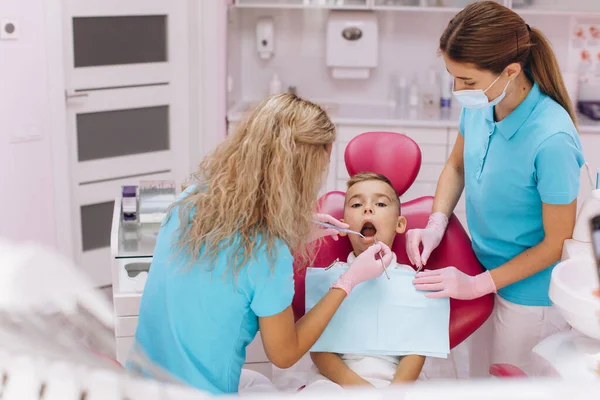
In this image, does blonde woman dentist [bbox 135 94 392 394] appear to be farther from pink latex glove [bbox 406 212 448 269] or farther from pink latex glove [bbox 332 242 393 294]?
pink latex glove [bbox 406 212 448 269]

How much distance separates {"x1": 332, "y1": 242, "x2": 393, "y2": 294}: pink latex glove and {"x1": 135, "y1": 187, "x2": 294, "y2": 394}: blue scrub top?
0.76ft

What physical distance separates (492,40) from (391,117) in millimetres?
2163

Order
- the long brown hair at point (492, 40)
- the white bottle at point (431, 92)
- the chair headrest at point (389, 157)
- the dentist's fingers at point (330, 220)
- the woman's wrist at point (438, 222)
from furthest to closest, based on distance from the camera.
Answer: the white bottle at point (431, 92) < the chair headrest at point (389, 157) < the woman's wrist at point (438, 222) < the dentist's fingers at point (330, 220) < the long brown hair at point (492, 40)

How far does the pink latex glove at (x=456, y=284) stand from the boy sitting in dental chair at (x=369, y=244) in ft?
0.40

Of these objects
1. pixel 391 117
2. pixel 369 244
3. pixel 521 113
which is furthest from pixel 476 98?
pixel 391 117

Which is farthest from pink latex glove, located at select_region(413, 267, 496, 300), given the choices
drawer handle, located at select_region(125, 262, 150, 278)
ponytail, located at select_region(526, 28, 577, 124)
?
drawer handle, located at select_region(125, 262, 150, 278)

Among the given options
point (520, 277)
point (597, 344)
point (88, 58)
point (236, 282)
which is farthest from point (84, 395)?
point (88, 58)

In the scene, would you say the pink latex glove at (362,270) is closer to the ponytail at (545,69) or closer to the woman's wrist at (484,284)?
the woman's wrist at (484,284)

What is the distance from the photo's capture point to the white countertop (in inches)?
147

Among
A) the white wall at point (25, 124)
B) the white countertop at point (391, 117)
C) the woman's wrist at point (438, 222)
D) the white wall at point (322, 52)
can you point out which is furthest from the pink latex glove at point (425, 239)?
the white wall at point (322, 52)

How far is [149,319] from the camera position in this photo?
160cm

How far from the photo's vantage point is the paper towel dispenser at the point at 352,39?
156 inches

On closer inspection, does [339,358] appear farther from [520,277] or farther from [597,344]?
[597,344]

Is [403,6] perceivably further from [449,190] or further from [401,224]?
[401,224]
